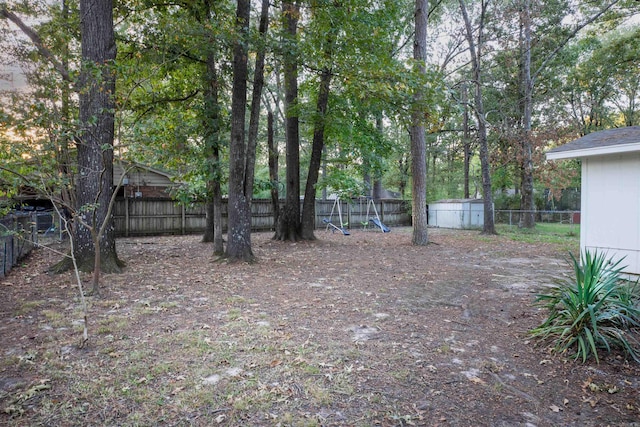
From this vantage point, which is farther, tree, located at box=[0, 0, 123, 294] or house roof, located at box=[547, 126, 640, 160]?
tree, located at box=[0, 0, 123, 294]

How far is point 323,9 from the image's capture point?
306 inches

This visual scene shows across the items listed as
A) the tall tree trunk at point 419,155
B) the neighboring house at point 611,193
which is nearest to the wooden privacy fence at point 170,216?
the tall tree trunk at point 419,155

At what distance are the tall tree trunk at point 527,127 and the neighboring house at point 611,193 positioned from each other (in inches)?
349

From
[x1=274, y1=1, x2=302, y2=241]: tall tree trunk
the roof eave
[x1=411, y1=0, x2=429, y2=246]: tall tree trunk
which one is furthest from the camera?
[x1=274, y1=1, x2=302, y2=241]: tall tree trunk

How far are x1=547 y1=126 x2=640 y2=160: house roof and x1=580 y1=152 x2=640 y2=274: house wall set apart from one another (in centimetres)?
24

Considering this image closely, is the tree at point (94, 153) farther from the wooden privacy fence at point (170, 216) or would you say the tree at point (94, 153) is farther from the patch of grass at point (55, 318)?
the wooden privacy fence at point (170, 216)

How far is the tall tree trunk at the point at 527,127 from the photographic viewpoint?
14133mm

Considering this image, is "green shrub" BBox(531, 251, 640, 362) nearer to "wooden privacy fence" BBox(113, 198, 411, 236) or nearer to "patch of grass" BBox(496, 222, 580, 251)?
"patch of grass" BBox(496, 222, 580, 251)

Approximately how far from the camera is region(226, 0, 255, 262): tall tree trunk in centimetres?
730

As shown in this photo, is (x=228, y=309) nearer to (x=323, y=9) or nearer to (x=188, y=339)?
(x=188, y=339)

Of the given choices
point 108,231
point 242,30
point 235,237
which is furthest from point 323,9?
point 108,231

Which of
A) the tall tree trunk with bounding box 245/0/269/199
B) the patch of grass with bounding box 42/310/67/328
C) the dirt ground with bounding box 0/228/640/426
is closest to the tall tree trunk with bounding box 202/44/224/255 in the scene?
the tall tree trunk with bounding box 245/0/269/199

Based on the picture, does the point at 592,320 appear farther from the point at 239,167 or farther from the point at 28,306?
the point at 239,167

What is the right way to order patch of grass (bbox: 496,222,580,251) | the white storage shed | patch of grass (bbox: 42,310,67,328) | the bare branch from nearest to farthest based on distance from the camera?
patch of grass (bbox: 42,310,67,328)
the bare branch
patch of grass (bbox: 496,222,580,251)
the white storage shed
